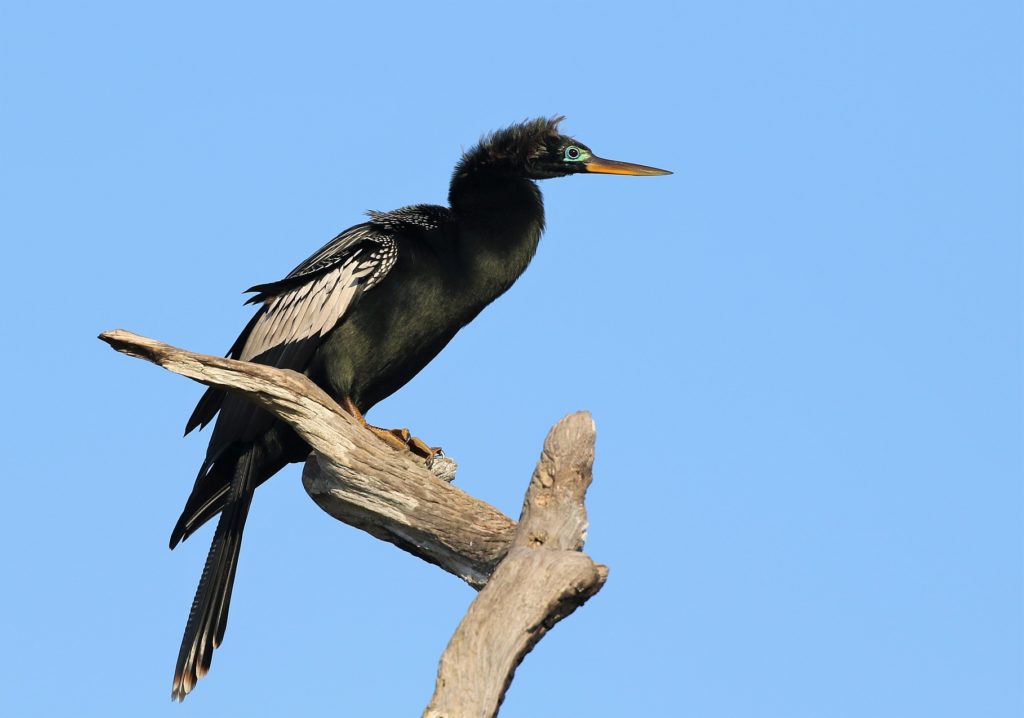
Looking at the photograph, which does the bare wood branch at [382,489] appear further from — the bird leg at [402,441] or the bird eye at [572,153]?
the bird eye at [572,153]

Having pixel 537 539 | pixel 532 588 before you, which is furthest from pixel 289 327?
pixel 532 588

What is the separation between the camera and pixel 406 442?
243 inches

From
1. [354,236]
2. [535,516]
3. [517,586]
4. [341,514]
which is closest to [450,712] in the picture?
[517,586]

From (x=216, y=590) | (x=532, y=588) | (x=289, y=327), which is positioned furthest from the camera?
(x=289, y=327)

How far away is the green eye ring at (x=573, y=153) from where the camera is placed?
6.97m

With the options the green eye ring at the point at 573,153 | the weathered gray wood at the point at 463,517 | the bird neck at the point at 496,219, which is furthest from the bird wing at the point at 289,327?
the green eye ring at the point at 573,153

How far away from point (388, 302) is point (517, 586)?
2190 millimetres

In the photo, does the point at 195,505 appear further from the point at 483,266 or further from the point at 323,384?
the point at 483,266

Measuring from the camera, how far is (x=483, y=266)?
648cm

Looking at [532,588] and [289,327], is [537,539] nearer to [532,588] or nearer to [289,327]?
[532,588]

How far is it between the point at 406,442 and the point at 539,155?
180cm

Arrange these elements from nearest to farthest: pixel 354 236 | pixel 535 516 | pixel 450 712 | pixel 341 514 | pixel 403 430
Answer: pixel 450 712 → pixel 535 516 → pixel 341 514 → pixel 403 430 → pixel 354 236

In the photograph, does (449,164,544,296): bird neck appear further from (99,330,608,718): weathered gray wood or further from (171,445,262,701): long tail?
(171,445,262,701): long tail

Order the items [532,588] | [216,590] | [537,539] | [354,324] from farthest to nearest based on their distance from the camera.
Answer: [354,324]
[216,590]
[537,539]
[532,588]
